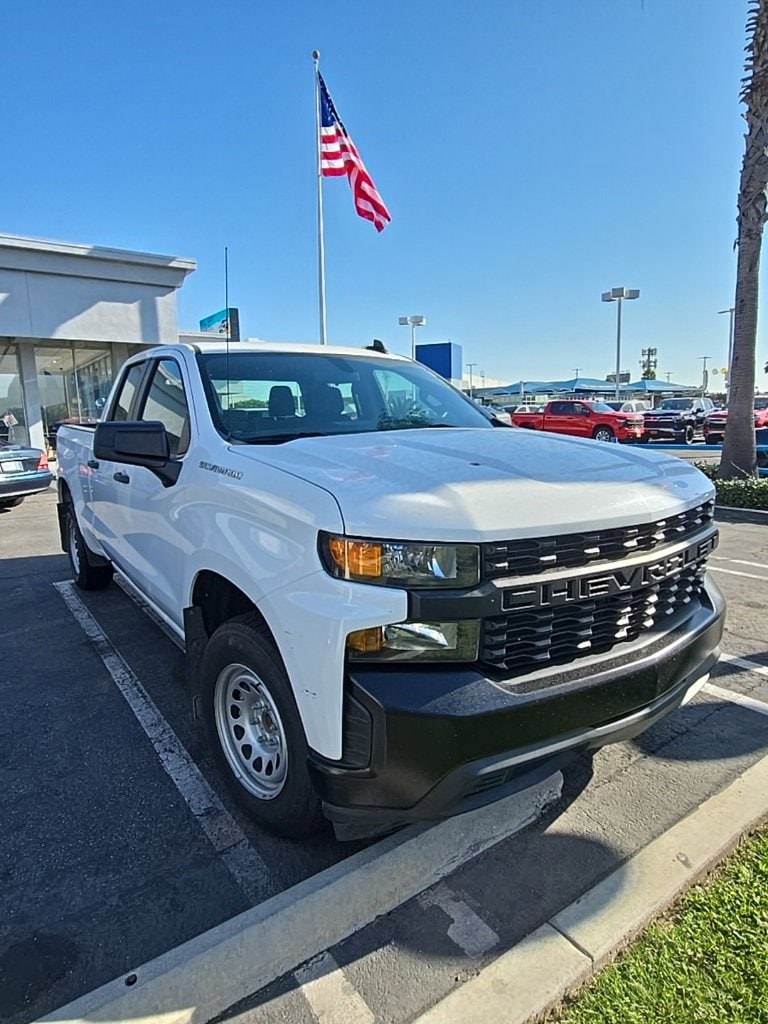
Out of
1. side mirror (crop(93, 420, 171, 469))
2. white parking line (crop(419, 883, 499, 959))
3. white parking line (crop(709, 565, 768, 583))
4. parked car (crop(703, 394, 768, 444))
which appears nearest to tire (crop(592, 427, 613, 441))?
parked car (crop(703, 394, 768, 444))

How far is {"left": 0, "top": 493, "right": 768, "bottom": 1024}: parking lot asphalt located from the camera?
1.92 metres

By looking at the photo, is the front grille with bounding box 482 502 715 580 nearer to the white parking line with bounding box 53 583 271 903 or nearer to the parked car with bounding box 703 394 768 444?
the white parking line with bounding box 53 583 271 903

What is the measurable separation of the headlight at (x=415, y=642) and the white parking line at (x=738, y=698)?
7.06 feet

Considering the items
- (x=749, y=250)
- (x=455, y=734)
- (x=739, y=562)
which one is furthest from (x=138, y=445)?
(x=749, y=250)

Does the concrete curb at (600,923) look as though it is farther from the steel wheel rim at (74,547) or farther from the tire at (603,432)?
the tire at (603,432)

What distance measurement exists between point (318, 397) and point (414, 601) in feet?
5.87

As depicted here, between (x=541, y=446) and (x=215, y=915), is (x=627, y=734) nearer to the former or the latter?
(x=541, y=446)

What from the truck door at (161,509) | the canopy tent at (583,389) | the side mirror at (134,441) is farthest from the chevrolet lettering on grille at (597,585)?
the canopy tent at (583,389)

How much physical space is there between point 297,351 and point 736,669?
3.34 meters

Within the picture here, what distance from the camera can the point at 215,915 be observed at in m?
2.17

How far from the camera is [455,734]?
1861mm

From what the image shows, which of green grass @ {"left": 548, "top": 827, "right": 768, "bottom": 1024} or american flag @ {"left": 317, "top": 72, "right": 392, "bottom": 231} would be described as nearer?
green grass @ {"left": 548, "top": 827, "right": 768, "bottom": 1024}

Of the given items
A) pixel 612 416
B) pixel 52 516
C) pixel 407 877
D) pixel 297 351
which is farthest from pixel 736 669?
pixel 612 416

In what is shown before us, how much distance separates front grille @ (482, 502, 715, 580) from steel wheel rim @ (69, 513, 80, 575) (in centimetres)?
509
